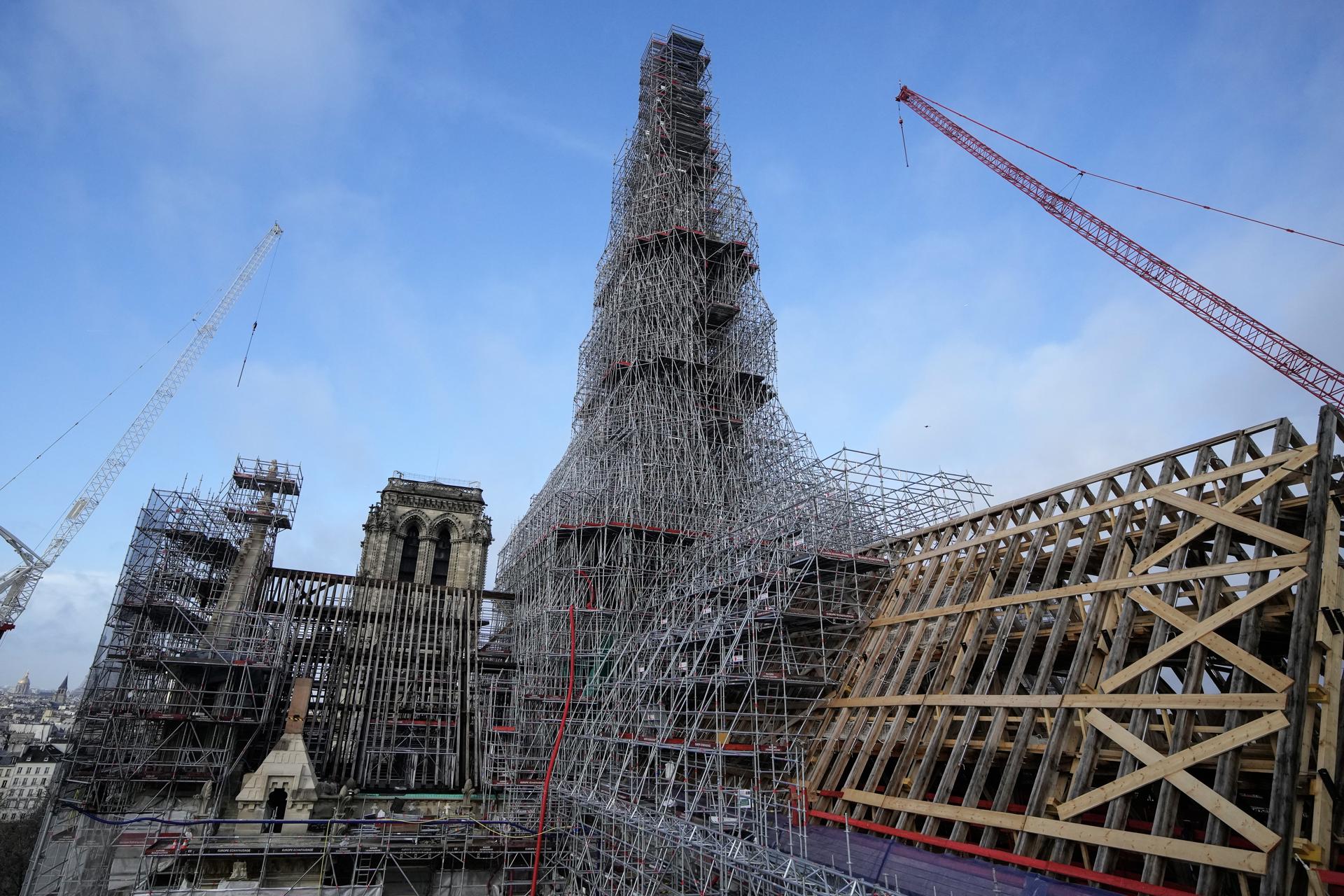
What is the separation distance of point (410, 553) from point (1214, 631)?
4112cm

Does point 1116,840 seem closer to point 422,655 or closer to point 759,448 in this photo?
point 759,448

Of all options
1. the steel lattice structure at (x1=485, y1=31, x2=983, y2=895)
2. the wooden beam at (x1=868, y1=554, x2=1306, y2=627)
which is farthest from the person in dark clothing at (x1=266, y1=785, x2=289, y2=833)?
the wooden beam at (x1=868, y1=554, x2=1306, y2=627)

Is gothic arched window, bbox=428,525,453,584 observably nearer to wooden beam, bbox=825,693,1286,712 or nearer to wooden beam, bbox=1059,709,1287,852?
wooden beam, bbox=825,693,1286,712

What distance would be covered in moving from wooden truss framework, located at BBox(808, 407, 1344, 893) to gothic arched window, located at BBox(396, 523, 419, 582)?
32288 millimetres

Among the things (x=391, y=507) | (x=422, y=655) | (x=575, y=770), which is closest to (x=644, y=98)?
(x=391, y=507)

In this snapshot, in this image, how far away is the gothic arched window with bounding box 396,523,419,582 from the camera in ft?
147

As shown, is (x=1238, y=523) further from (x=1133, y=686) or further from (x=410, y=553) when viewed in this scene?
(x=410, y=553)

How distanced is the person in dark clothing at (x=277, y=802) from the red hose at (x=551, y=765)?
26.4ft

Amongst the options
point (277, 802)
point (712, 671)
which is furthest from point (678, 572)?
point (277, 802)

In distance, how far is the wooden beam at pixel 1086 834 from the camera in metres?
9.49

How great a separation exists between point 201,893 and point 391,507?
87.7ft

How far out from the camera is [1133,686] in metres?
12.4

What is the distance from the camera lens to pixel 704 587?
21812 millimetres

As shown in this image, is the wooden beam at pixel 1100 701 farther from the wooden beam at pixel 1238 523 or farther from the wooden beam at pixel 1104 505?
the wooden beam at pixel 1104 505
